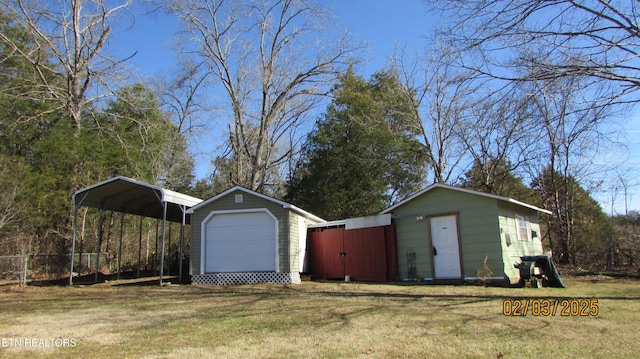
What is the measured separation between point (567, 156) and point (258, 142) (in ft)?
52.0

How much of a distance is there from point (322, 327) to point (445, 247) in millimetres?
7262

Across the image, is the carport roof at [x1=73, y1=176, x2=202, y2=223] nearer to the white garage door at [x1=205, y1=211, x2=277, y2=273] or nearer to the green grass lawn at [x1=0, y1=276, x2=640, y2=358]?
the white garage door at [x1=205, y1=211, x2=277, y2=273]

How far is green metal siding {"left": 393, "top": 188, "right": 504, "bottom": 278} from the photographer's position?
11.2m

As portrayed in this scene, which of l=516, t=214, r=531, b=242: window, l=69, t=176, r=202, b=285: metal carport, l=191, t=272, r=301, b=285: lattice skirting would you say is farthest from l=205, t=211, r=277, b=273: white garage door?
l=516, t=214, r=531, b=242: window

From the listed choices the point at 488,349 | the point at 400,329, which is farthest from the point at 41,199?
the point at 488,349

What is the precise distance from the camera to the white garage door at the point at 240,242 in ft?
43.4

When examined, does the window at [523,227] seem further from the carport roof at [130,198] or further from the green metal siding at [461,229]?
the carport roof at [130,198]

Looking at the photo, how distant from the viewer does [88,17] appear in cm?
2047
